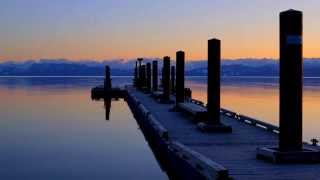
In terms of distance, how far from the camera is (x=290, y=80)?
A: 13047mm

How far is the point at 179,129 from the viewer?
2123 centimetres

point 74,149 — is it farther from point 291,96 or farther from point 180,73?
point 291,96

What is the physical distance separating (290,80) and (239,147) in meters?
3.60

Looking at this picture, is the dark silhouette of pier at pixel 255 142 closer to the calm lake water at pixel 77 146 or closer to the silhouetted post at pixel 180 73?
the calm lake water at pixel 77 146

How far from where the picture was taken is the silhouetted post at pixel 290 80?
1287cm

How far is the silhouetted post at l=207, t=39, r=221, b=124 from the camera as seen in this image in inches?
773

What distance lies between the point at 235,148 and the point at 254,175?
4388 mm

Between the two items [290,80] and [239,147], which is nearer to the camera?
[290,80]

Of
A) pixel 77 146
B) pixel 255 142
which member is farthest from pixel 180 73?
pixel 255 142

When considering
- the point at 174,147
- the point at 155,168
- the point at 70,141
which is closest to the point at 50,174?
the point at 155,168

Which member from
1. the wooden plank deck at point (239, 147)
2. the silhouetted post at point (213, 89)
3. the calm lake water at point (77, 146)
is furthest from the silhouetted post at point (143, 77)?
the silhouetted post at point (213, 89)

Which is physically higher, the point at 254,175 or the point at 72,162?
the point at 254,175

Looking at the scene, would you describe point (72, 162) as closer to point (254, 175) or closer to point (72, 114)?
point (254, 175)

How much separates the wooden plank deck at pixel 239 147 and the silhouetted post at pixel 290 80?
28.5 inches
